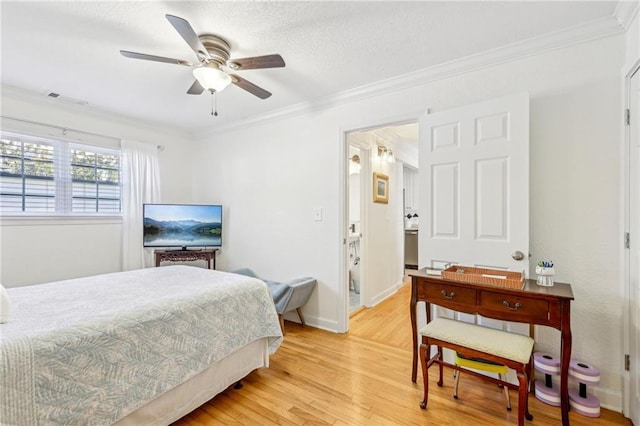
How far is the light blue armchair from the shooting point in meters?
2.76

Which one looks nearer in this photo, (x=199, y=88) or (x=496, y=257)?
(x=496, y=257)

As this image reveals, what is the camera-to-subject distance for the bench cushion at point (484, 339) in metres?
1.57

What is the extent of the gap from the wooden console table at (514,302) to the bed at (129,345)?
116cm

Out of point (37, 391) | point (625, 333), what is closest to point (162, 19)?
point (37, 391)

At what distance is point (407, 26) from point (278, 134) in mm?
1905

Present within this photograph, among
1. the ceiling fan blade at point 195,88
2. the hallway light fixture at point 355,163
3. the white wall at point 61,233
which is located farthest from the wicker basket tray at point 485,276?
the white wall at point 61,233

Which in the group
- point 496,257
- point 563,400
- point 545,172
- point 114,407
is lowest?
point 563,400

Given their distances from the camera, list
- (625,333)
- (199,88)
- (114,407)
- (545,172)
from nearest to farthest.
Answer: (114,407) → (625,333) → (545,172) → (199,88)

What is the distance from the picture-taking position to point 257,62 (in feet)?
6.21

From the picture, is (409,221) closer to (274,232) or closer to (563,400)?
(274,232)

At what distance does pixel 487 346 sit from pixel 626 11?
211cm

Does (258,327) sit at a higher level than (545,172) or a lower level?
lower

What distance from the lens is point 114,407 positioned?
4.32 feet

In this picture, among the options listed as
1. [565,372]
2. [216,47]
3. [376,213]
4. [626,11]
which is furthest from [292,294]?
[626,11]
